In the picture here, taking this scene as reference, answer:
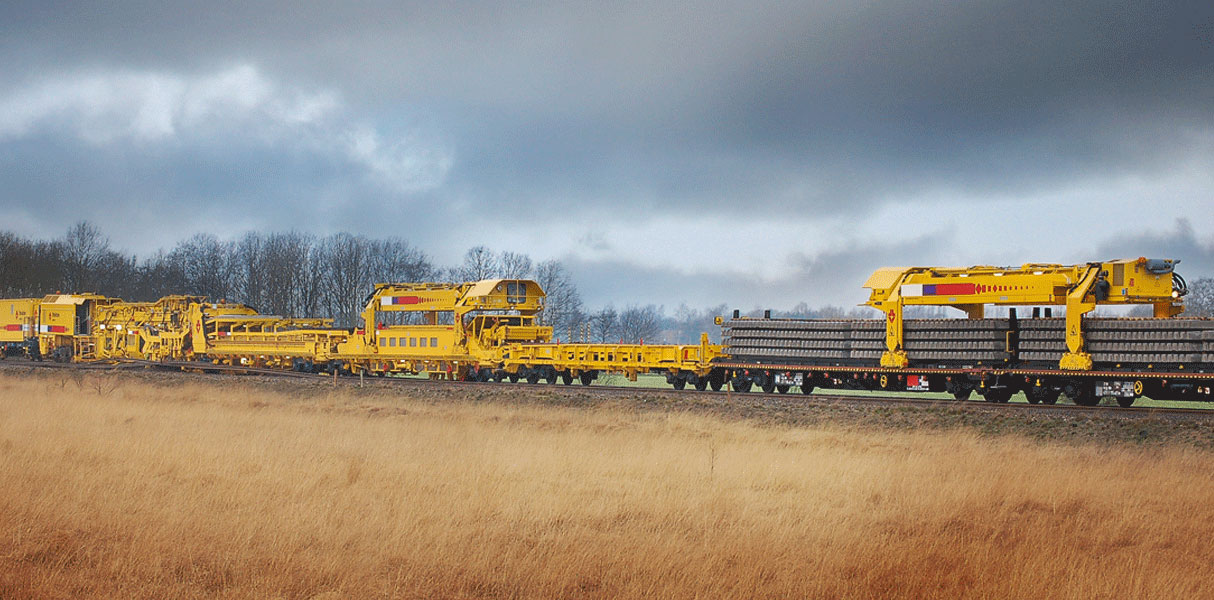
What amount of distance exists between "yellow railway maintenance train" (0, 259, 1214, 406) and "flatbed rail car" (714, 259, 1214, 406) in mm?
30

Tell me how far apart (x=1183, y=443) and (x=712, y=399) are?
10.0 metres

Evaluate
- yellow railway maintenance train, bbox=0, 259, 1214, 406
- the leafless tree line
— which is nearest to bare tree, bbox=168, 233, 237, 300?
the leafless tree line

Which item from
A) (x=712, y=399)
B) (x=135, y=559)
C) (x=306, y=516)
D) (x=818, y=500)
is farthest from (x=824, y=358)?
(x=135, y=559)

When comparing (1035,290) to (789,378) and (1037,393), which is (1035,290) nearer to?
(1037,393)

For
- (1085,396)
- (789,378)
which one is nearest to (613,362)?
(789,378)

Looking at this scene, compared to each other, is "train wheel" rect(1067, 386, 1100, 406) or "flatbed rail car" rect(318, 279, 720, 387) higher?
"flatbed rail car" rect(318, 279, 720, 387)

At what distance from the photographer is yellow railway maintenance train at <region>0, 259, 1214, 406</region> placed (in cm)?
1953

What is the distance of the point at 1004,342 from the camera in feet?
68.9

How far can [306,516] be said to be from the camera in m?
9.42

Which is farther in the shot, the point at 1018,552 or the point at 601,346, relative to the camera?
the point at 601,346

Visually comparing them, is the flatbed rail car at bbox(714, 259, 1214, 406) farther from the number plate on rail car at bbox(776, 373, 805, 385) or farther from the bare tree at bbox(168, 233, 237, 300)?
the bare tree at bbox(168, 233, 237, 300)

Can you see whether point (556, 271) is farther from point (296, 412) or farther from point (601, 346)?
point (296, 412)

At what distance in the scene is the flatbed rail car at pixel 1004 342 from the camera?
19.2m

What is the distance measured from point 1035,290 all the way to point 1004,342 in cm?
146
